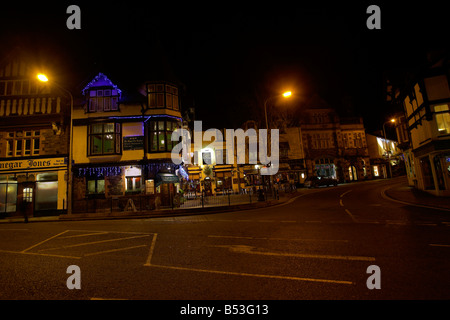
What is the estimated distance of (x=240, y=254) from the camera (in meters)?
5.87

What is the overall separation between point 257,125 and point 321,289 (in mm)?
33453

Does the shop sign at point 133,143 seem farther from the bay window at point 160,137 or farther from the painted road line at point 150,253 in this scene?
the painted road line at point 150,253

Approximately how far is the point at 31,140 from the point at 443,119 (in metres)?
34.4

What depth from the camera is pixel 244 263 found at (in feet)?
16.9

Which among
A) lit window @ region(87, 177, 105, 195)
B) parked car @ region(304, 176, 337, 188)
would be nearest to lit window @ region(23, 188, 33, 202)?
lit window @ region(87, 177, 105, 195)

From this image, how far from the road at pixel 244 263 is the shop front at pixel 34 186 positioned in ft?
40.0

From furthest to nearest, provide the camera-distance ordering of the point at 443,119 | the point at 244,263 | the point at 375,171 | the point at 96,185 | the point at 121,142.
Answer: the point at 375,171, the point at 121,142, the point at 96,185, the point at 443,119, the point at 244,263

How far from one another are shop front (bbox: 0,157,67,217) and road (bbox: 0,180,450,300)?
1220 cm

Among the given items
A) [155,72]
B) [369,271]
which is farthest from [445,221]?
[155,72]

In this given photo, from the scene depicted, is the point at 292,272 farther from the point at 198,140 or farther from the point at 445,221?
the point at 198,140

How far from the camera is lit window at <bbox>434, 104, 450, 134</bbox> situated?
15.1 metres

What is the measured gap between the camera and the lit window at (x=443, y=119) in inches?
593

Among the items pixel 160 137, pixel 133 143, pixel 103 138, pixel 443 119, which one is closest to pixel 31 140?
pixel 103 138

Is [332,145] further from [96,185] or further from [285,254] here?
[285,254]
